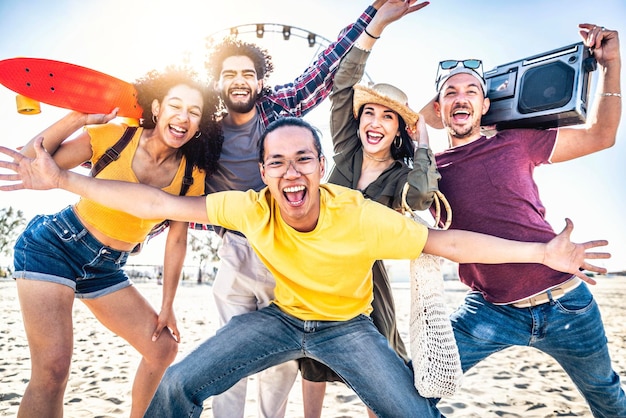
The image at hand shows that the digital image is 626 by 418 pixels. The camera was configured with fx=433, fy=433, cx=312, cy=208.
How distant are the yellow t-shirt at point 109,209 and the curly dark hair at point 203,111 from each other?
1.14 feet

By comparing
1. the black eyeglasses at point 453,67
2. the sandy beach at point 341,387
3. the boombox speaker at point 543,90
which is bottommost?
the sandy beach at point 341,387

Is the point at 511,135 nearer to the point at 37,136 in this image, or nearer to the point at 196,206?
the point at 196,206

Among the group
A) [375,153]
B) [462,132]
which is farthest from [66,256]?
[462,132]

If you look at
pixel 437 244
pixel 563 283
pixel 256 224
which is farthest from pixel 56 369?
pixel 563 283

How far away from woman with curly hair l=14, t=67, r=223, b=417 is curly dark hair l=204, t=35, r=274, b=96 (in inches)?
17.9

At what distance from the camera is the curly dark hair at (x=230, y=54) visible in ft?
11.6

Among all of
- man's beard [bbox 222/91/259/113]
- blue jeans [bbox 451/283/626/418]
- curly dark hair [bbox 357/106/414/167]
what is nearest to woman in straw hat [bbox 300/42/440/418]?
curly dark hair [bbox 357/106/414/167]

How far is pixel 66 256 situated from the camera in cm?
269

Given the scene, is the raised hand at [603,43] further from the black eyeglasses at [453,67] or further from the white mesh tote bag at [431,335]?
the white mesh tote bag at [431,335]

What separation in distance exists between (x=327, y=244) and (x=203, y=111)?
1485mm

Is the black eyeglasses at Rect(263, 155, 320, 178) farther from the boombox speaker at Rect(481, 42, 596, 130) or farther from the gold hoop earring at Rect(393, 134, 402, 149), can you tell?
the boombox speaker at Rect(481, 42, 596, 130)

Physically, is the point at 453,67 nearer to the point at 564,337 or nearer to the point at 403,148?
the point at 403,148

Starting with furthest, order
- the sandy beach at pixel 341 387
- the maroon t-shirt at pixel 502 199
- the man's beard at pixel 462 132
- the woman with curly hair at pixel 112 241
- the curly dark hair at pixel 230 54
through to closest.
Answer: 1. the sandy beach at pixel 341 387
2. the curly dark hair at pixel 230 54
3. the man's beard at pixel 462 132
4. the maroon t-shirt at pixel 502 199
5. the woman with curly hair at pixel 112 241

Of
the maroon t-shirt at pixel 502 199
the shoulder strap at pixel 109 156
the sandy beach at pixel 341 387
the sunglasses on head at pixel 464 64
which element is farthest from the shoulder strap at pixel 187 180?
the sunglasses on head at pixel 464 64
